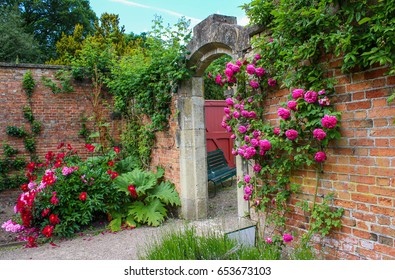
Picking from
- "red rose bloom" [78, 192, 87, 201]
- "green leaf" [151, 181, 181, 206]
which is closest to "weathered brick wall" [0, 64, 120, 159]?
"green leaf" [151, 181, 181, 206]

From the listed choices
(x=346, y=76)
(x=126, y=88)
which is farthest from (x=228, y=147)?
(x=346, y=76)

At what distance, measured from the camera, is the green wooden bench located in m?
7.40

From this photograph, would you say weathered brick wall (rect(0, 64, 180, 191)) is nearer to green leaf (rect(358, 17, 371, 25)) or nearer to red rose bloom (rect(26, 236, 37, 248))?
red rose bloom (rect(26, 236, 37, 248))

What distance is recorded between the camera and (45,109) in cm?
809

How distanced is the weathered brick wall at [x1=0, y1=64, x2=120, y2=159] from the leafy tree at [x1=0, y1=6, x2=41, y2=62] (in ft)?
33.9

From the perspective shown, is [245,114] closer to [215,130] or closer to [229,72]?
[229,72]

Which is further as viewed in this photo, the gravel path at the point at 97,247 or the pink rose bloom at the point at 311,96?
the gravel path at the point at 97,247

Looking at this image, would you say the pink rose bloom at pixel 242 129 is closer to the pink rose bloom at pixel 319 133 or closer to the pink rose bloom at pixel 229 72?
the pink rose bloom at pixel 229 72

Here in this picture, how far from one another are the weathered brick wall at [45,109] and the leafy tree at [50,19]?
1527cm

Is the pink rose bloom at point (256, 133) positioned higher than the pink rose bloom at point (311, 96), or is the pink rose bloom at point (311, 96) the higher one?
the pink rose bloom at point (311, 96)

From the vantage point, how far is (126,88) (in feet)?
24.4

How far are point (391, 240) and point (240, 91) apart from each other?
7.15 feet

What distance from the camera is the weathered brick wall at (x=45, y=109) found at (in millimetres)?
7715

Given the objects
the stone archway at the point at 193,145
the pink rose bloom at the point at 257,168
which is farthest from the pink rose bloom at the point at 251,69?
the stone archway at the point at 193,145
